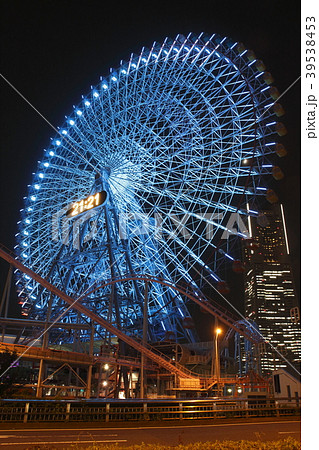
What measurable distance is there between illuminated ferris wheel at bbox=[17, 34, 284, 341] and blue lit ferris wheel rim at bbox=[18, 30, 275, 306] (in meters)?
0.09

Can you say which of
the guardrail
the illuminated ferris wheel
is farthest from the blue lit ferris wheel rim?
the guardrail

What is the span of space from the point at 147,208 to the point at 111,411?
2268cm

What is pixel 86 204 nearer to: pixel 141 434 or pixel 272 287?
pixel 141 434

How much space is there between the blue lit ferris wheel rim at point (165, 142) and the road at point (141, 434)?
18.0 metres

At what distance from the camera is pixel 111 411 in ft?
45.2

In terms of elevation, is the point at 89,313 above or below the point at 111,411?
above

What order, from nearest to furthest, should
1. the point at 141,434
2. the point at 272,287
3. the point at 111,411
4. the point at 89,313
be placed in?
the point at 141,434 < the point at 111,411 < the point at 89,313 < the point at 272,287

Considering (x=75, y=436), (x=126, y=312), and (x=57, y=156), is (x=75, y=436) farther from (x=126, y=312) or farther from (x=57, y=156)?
(x=57, y=156)

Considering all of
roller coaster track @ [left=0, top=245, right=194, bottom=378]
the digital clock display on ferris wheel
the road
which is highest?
the digital clock display on ferris wheel

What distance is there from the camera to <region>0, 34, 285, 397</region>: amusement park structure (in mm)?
29109

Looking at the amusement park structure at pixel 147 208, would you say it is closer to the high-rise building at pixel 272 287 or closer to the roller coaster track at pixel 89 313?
the roller coaster track at pixel 89 313

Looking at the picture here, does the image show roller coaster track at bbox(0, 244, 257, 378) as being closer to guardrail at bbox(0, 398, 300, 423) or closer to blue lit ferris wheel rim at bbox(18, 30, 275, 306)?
blue lit ferris wheel rim at bbox(18, 30, 275, 306)

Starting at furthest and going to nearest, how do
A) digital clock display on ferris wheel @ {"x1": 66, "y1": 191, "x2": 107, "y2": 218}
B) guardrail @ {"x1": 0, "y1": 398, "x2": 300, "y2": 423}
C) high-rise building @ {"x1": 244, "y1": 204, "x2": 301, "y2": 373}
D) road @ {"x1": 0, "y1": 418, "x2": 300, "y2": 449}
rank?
high-rise building @ {"x1": 244, "y1": 204, "x2": 301, "y2": 373} < digital clock display on ferris wheel @ {"x1": 66, "y1": 191, "x2": 107, "y2": 218} < guardrail @ {"x1": 0, "y1": 398, "x2": 300, "y2": 423} < road @ {"x1": 0, "y1": 418, "x2": 300, "y2": 449}

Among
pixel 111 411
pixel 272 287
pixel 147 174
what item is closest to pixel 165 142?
pixel 147 174
